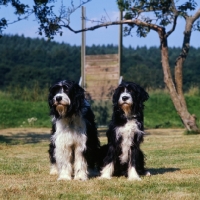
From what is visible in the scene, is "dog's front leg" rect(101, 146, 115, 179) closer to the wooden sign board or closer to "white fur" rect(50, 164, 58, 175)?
"white fur" rect(50, 164, 58, 175)

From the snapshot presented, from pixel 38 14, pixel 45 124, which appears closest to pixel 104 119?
pixel 45 124

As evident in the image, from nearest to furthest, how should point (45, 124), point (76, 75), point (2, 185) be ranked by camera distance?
point (2, 185), point (45, 124), point (76, 75)

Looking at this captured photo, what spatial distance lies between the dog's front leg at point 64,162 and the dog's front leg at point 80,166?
0.09 metres

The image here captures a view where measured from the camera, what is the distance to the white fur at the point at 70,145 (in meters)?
9.89

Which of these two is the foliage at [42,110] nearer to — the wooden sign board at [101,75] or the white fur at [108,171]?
the wooden sign board at [101,75]

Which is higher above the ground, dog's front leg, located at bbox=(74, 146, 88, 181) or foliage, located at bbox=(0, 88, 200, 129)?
dog's front leg, located at bbox=(74, 146, 88, 181)

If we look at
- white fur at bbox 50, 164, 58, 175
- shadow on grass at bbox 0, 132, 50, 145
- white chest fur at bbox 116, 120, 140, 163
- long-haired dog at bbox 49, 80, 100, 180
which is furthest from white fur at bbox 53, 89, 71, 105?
shadow on grass at bbox 0, 132, 50, 145

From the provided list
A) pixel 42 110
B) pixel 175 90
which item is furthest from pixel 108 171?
pixel 42 110

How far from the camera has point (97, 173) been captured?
10.7 meters

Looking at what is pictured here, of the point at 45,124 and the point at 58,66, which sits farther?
the point at 58,66

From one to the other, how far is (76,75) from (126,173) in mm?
38623

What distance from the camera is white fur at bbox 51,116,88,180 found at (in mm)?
9891

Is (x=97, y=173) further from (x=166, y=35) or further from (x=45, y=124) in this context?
(x=45, y=124)

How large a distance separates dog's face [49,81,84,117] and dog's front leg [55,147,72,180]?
56 centimetres
